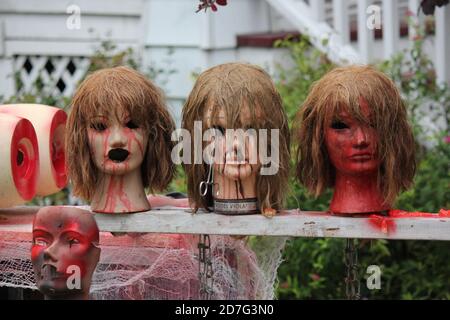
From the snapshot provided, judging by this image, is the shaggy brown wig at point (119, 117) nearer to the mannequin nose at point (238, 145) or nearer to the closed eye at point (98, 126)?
the closed eye at point (98, 126)

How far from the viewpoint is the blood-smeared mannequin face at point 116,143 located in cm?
224

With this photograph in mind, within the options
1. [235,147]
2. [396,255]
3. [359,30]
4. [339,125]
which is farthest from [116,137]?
[359,30]

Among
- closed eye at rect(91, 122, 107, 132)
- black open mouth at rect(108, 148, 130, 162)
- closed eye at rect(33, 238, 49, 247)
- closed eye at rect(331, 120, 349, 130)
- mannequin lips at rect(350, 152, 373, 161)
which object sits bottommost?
closed eye at rect(33, 238, 49, 247)

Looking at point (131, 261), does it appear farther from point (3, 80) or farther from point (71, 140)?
point (3, 80)

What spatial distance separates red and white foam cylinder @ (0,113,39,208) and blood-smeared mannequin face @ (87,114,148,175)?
25cm

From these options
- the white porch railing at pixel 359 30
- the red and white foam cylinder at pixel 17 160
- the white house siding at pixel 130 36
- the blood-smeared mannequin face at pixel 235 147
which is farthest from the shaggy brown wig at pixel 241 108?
the white house siding at pixel 130 36

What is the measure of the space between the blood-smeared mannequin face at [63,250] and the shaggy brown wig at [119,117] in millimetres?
252

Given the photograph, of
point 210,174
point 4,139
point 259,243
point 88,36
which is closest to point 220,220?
point 210,174

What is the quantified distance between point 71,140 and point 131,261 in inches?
15.5

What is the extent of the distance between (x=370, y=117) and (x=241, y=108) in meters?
0.31

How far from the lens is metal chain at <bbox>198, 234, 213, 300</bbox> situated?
2334mm

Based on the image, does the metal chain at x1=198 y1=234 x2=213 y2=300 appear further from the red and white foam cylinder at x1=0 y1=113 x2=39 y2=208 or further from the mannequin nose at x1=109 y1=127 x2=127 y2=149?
the red and white foam cylinder at x1=0 y1=113 x2=39 y2=208

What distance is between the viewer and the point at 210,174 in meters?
2.27

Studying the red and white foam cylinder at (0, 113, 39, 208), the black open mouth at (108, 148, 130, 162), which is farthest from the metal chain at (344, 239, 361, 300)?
the red and white foam cylinder at (0, 113, 39, 208)
